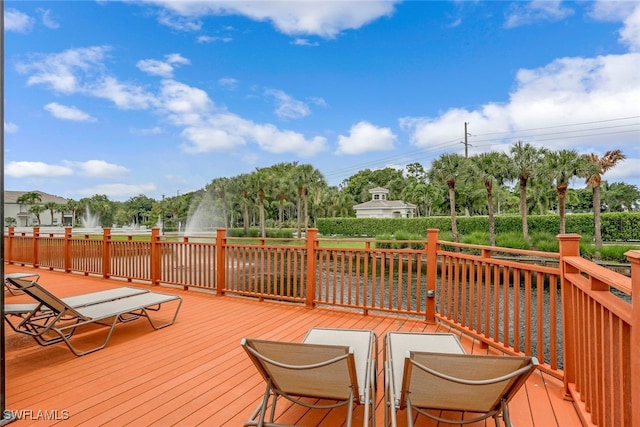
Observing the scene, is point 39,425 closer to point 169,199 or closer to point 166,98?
point 166,98

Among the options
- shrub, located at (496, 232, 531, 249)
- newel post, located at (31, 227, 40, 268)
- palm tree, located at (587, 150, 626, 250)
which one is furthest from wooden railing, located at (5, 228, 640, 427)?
palm tree, located at (587, 150, 626, 250)

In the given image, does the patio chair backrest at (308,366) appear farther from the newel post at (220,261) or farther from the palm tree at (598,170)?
the palm tree at (598,170)


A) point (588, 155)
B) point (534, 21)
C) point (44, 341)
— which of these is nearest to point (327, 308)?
point (44, 341)

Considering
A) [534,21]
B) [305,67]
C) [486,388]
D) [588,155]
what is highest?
[534,21]

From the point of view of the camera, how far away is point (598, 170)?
20609 millimetres

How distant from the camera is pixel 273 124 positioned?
42.1 meters

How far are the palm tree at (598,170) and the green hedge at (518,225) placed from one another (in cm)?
285

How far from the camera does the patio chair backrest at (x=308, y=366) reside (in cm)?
176

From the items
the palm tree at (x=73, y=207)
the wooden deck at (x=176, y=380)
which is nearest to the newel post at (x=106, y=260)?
the wooden deck at (x=176, y=380)

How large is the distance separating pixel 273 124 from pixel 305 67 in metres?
23.1

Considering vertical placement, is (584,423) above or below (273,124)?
below

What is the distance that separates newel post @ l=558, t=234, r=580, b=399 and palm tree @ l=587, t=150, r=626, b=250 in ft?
78.4

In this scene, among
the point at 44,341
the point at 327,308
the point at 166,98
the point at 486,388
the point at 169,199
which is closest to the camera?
the point at 486,388

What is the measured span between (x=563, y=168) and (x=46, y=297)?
987 inches
